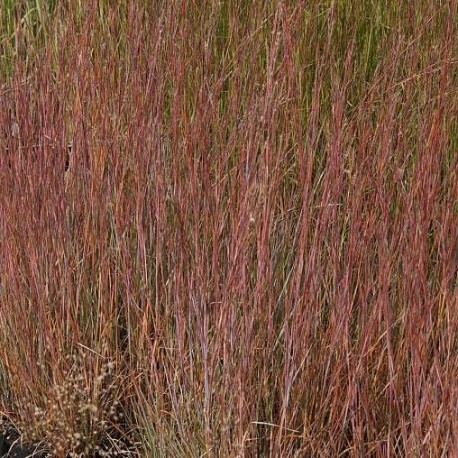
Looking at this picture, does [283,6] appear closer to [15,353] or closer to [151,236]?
[151,236]

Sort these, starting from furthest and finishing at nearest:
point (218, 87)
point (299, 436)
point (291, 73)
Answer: point (218, 87) → point (291, 73) → point (299, 436)

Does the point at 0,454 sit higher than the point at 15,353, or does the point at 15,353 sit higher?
the point at 15,353

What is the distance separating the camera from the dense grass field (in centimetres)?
266

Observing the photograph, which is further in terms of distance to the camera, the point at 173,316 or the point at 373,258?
the point at 173,316

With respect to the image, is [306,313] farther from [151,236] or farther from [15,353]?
[15,353]

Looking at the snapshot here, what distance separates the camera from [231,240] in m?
2.78

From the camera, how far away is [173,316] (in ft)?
9.97

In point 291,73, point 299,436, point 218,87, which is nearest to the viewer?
point 299,436

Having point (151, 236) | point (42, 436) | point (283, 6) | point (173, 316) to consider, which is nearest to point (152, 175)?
point (151, 236)

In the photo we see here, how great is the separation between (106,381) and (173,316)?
0.32 metres

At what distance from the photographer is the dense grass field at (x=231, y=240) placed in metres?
2.66

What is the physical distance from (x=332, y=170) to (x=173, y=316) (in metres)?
0.65

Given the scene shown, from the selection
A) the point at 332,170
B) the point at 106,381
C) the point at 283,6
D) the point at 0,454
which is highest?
the point at 283,6

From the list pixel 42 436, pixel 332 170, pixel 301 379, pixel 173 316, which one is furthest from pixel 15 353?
pixel 332 170
